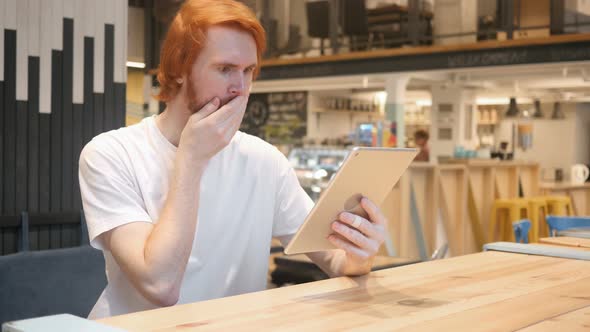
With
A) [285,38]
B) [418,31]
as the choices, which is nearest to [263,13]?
[285,38]

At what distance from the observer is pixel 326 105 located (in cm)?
1678

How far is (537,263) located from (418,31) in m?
9.70

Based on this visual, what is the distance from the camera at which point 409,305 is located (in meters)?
1.28

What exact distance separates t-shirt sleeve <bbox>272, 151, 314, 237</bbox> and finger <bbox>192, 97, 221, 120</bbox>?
15.3 inches

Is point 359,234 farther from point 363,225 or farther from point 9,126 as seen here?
point 9,126

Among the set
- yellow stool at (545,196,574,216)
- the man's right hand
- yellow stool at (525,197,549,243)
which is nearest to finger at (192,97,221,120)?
the man's right hand

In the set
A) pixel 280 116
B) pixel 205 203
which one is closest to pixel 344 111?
pixel 280 116

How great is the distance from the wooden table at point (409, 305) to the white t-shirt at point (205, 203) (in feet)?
1.14

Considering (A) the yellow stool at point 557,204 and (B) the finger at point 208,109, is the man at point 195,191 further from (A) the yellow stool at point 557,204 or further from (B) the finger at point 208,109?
(A) the yellow stool at point 557,204

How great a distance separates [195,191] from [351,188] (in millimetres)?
371

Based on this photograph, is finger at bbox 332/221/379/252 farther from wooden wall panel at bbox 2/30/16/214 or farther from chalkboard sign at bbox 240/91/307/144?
chalkboard sign at bbox 240/91/307/144

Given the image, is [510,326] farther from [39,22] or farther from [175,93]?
[39,22]

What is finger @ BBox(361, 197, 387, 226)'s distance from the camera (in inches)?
58.4

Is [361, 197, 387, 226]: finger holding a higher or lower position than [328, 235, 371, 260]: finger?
higher
